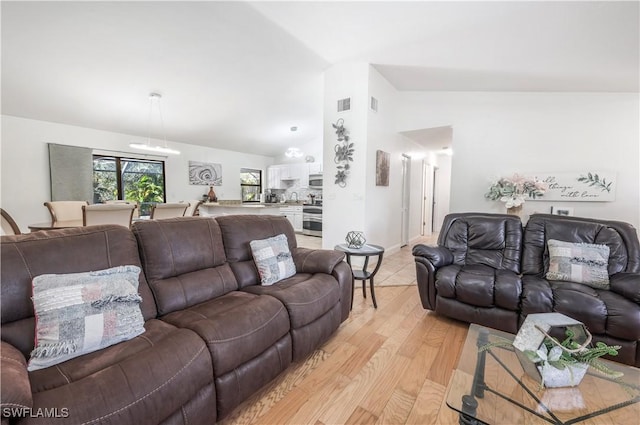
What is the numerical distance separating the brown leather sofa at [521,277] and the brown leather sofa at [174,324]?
1002 mm

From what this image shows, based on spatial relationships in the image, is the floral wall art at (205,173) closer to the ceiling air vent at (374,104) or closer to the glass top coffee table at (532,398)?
the ceiling air vent at (374,104)

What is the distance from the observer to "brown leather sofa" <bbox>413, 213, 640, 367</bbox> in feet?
6.09

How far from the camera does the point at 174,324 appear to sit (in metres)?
1.48

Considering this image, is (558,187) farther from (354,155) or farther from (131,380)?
(131,380)

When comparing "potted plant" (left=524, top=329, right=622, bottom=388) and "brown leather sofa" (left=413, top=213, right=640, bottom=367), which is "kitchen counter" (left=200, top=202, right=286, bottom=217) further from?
A: "potted plant" (left=524, top=329, right=622, bottom=388)

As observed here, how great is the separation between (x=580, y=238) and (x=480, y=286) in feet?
3.53

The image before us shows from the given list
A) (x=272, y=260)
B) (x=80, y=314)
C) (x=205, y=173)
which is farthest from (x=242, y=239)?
(x=205, y=173)

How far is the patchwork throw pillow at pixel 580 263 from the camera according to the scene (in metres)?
2.16

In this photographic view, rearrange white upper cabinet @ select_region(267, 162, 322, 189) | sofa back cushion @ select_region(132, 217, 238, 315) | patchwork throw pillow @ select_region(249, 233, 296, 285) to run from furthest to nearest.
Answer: white upper cabinet @ select_region(267, 162, 322, 189), patchwork throw pillow @ select_region(249, 233, 296, 285), sofa back cushion @ select_region(132, 217, 238, 315)

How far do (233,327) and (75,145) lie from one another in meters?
5.60

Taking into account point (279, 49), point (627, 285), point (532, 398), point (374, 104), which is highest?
point (279, 49)

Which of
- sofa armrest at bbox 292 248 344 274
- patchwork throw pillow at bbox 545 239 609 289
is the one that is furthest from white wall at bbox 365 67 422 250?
patchwork throw pillow at bbox 545 239 609 289

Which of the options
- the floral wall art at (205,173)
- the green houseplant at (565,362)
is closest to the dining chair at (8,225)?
the floral wall art at (205,173)

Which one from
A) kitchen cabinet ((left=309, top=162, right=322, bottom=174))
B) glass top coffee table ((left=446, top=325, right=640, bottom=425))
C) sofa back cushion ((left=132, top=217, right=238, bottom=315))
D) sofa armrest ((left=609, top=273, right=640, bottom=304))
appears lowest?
glass top coffee table ((left=446, top=325, right=640, bottom=425))
